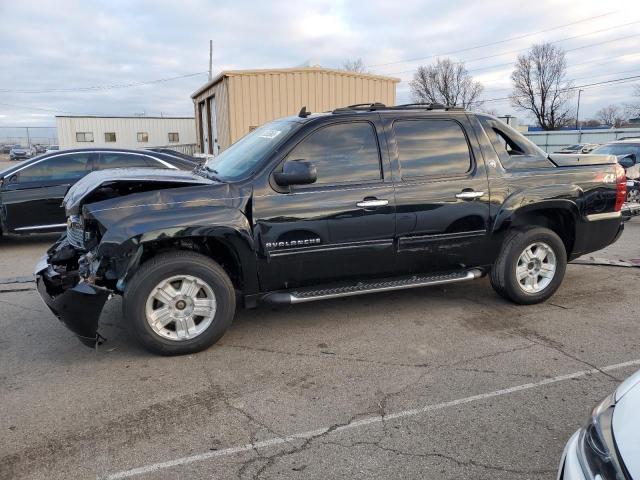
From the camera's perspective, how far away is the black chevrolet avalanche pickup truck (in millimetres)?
4008

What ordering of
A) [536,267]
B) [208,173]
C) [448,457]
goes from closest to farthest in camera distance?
[448,457] < [208,173] < [536,267]

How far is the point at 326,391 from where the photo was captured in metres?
3.60

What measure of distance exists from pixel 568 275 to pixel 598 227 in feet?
3.96

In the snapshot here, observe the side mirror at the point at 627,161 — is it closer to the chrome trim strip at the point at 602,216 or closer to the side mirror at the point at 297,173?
the chrome trim strip at the point at 602,216

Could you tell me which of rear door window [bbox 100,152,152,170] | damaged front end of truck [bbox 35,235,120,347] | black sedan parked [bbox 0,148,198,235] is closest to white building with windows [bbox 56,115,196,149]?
rear door window [bbox 100,152,152,170]

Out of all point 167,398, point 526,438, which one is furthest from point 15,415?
point 526,438

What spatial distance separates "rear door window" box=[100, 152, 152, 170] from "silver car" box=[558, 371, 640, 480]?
26.3 ft

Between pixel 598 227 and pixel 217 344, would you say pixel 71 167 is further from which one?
pixel 598 227

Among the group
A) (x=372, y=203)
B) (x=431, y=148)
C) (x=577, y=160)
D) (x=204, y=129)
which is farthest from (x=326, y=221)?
(x=204, y=129)

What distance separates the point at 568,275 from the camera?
6.49 meters

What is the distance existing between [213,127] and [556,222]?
1617 cm

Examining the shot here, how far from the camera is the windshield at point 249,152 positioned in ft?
14.7

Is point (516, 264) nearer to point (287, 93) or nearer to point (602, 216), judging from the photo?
point (602, 216)

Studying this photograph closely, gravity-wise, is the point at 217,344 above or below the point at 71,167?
below
